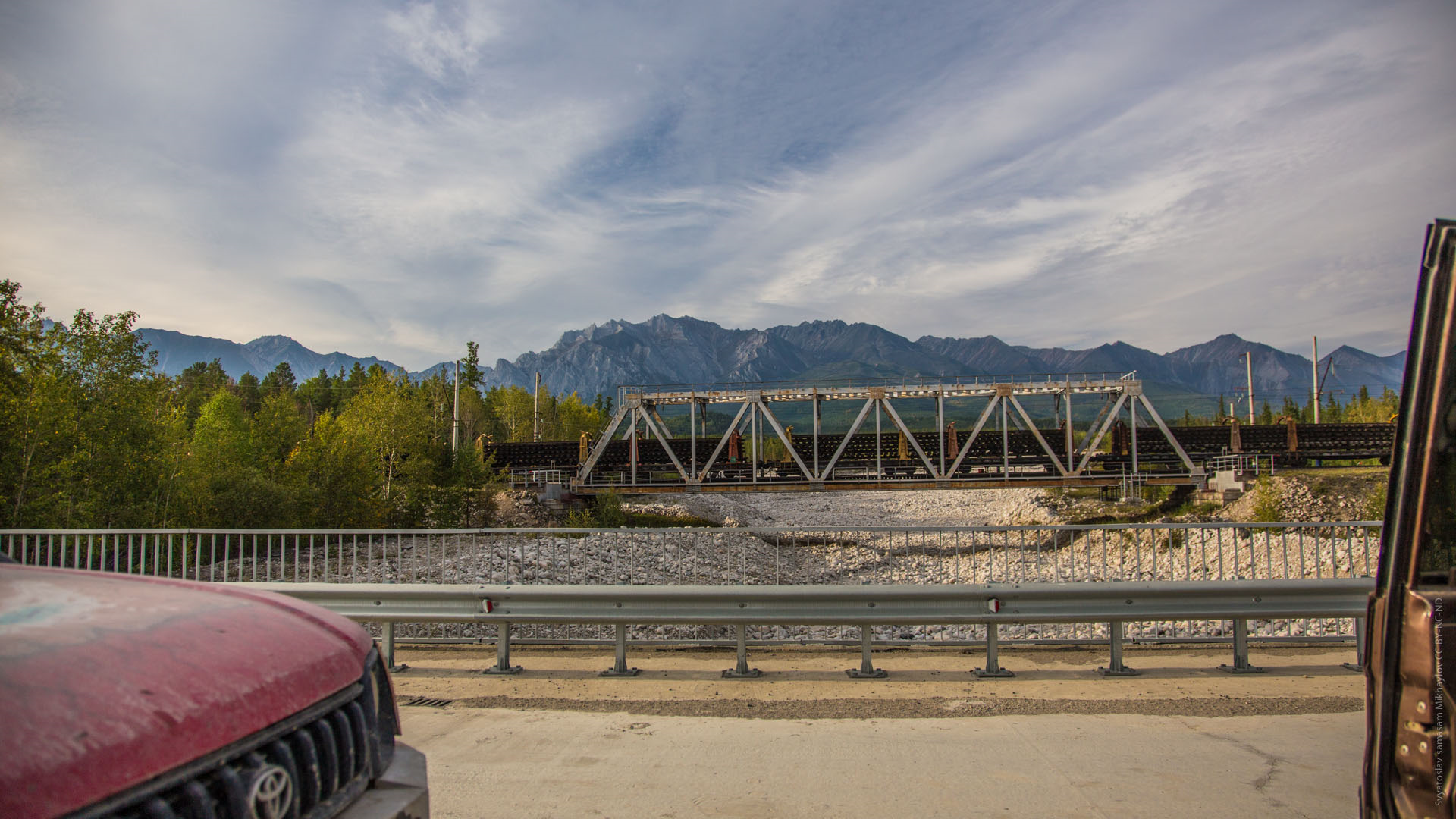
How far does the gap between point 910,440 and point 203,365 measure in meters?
114

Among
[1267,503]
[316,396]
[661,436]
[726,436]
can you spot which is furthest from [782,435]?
[316,396]

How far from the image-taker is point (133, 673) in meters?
2.08

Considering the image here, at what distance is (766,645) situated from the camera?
345 inches

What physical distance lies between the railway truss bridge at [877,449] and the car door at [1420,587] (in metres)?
45.3

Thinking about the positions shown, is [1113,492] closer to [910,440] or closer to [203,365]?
[910,440]

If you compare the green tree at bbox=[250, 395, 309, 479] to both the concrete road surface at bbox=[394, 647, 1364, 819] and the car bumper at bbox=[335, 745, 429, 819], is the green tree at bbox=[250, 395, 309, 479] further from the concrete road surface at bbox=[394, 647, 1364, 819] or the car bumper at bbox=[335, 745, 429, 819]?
the car bumper at bbox=[335, 745, 429, 819]

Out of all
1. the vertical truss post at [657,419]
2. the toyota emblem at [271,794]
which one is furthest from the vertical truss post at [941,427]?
the toyota emblem at [271,794]

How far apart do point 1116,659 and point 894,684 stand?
2259 millimetres

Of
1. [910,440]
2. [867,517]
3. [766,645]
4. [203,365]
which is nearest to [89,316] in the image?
[766,645]

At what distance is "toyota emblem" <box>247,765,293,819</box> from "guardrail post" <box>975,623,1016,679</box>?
22.2ft

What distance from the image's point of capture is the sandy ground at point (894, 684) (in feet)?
22.8

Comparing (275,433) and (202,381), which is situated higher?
(202,381)

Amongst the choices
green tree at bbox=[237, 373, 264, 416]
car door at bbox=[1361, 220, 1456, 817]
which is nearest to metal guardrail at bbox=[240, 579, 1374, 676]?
car door at bbox=[1361, 220, 1456, 817]

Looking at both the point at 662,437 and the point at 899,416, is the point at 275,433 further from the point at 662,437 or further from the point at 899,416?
the point at 899,416
